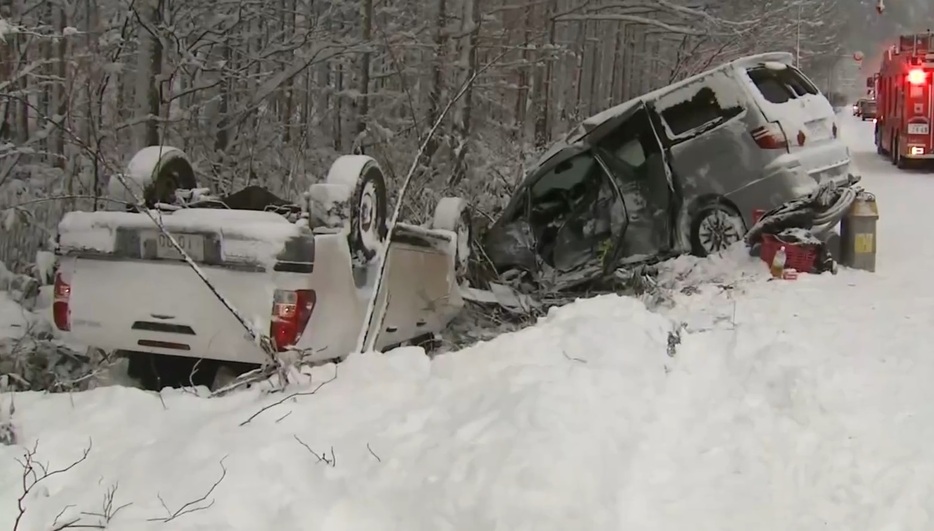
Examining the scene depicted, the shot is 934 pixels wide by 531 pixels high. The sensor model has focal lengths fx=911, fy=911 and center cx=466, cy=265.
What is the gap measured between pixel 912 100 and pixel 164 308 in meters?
17.3

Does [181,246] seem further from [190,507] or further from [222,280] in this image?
[190,507]

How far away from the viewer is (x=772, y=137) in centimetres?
837

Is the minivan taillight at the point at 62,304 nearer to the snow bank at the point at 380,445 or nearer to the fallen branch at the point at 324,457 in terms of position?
the snow bank at the point at 380,445

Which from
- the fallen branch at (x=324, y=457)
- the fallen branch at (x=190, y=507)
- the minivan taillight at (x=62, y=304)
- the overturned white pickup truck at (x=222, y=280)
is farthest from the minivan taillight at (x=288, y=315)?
the fallen branch at (x=190, y=507)

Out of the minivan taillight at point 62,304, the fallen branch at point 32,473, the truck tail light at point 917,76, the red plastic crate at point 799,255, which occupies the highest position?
the truck tail light at point 917,76

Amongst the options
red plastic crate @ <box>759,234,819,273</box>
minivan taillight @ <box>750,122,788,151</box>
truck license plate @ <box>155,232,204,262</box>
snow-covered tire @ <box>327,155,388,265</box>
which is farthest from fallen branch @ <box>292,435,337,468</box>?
minivan taillight @ <box>750,122,788,151</box>

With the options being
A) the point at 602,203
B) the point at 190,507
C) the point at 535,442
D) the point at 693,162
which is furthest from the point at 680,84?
the point at 190,507

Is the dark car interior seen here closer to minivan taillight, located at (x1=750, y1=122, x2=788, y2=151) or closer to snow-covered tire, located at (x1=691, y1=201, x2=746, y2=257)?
snow-covered tire, located at (x1=691, y1=201, x2=746, y2=257)

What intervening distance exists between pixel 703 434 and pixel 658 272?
4521mm

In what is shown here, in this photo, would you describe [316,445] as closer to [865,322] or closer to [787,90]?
[865,322]

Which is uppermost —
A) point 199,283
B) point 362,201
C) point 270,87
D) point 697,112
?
point 270,87

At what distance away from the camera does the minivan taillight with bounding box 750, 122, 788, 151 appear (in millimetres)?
8367

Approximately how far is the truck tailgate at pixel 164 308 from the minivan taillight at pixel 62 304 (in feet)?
0.13

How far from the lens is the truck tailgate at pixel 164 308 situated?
Result: 15.8 feet
